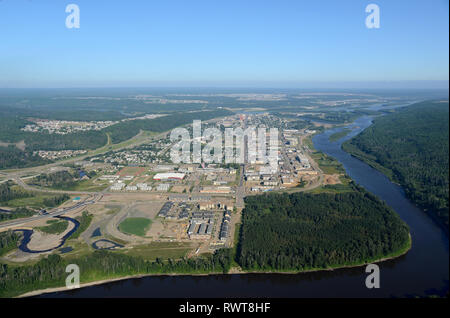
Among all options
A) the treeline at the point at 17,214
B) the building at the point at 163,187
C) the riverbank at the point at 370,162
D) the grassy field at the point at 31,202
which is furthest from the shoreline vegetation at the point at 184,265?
the building at the point at 163,187

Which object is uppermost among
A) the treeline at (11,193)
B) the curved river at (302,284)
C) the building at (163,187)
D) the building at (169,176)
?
the building at (169,176)

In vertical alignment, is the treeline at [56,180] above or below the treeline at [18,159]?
below

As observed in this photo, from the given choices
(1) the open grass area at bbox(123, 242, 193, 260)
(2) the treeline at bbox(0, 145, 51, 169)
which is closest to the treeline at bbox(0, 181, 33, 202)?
(2) the treeline at bbox(0, 145, 51, 169)

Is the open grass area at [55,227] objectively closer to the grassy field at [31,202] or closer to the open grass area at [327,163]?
the grassy field at [31,202]

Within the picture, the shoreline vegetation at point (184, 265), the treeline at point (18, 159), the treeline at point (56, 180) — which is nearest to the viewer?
the shoreline vegetation at point (184, 265)

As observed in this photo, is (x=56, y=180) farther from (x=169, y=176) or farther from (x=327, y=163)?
(x=327, y=163)

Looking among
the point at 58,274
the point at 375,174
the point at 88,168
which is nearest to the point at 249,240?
the point at 58,274

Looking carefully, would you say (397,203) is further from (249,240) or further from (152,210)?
(152,210)
